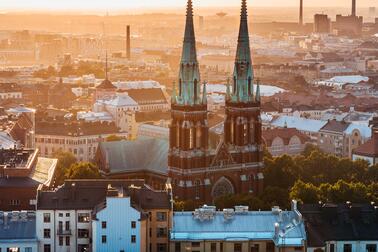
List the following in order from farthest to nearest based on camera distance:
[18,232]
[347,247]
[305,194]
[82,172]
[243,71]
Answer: [243,71] < [82,172] < [305,194] < [347,247] < [18,232]

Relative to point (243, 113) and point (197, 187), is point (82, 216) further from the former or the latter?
point (243, 113)

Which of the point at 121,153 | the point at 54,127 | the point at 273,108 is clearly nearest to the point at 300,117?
the point at 273,108

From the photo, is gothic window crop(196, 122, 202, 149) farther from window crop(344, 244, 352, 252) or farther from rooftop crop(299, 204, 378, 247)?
window crop(344, 244, 352, 252)

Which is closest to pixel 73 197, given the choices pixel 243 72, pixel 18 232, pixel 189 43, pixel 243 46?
pixel 18 232

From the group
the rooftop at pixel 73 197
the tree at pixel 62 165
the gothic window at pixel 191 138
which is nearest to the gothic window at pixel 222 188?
the gothic window at pixel 191 138

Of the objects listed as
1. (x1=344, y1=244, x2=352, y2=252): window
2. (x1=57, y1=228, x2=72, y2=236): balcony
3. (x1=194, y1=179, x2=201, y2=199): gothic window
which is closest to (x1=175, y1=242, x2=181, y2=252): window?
(x1=57, y1=228, x2=72, y2=236): balcony
